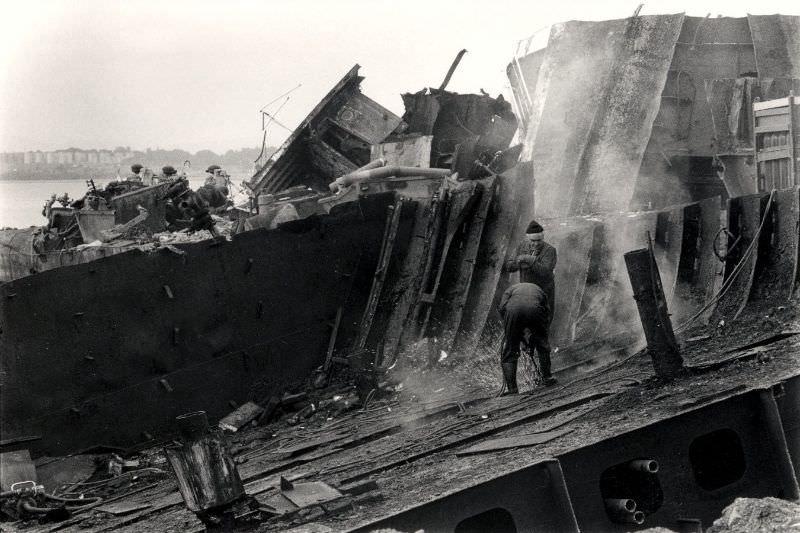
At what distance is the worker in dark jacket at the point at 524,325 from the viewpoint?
8.88 meters

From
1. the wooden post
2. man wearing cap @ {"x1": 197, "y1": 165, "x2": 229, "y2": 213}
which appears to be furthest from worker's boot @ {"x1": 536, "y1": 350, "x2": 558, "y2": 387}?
man wearing cap @ {"x1": 197, "y1": 165, "x2": 229, "y2": 213}

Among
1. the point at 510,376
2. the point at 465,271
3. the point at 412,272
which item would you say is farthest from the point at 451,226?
the point at 510,376

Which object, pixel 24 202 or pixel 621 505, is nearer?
pixel 621 505

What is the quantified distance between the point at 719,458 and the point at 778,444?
54 cm

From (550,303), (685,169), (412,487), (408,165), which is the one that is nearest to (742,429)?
(412,487)

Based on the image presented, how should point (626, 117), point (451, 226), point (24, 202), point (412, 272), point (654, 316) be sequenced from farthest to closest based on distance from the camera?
point (24, 202) < point (626, 117) < point (412, 272) < point (451, 226) < point (654, 316)

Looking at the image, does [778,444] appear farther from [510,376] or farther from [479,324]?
[479,324]

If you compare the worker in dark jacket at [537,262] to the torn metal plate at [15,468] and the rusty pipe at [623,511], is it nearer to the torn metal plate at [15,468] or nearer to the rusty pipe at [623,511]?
the rusty pipe at [623,511]

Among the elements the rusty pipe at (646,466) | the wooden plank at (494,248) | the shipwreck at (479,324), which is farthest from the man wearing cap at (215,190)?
the rusty pipe at (646,466)

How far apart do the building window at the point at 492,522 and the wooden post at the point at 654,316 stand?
7.77 feet

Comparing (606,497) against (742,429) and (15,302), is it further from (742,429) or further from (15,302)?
(15,302)

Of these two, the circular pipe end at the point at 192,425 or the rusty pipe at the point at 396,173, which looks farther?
the rusty pipe at the point at 396,173

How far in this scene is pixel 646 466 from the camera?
5.43 m

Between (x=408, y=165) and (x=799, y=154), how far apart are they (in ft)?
20.2
